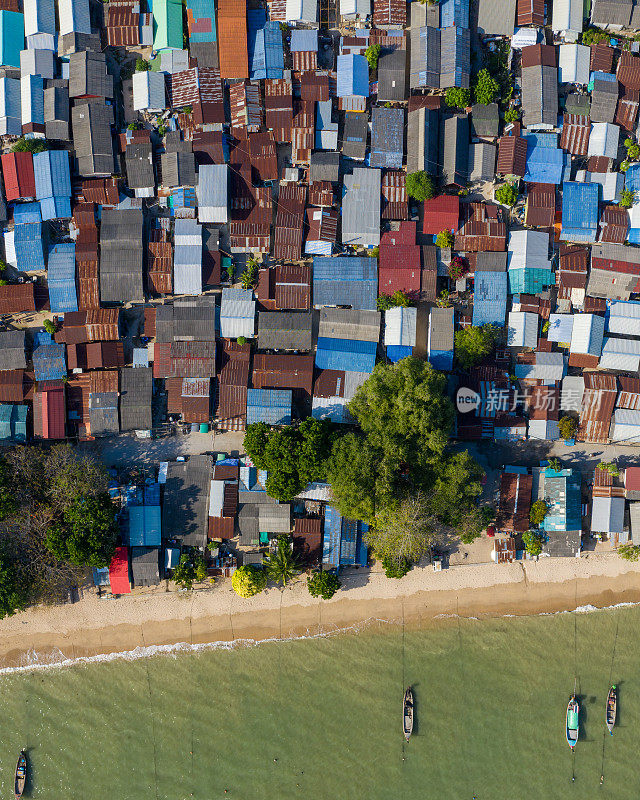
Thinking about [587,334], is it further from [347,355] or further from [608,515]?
[347,355]

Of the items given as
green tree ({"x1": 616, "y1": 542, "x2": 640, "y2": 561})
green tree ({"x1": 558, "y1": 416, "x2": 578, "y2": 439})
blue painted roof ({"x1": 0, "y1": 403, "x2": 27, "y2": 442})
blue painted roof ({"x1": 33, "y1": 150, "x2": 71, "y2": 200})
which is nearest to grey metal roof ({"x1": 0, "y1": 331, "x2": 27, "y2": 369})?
blue painted roof ({"x1": 0, "y1": 403, "x2": 27, "y2": 442})

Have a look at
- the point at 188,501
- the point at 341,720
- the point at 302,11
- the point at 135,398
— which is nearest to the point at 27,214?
the point at 135,398

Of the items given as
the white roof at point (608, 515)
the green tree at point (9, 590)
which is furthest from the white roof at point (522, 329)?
the green tree at point (9, 590)

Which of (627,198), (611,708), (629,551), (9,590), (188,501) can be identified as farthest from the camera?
(611,708)

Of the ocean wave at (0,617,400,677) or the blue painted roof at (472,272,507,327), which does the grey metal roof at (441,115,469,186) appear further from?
the ocean wave at (0,617,400,677)

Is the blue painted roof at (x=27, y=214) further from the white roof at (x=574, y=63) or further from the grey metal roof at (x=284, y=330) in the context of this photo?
the white roof at (x=574, y=63)

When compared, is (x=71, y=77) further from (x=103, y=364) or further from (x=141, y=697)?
(x=141, y=697)
